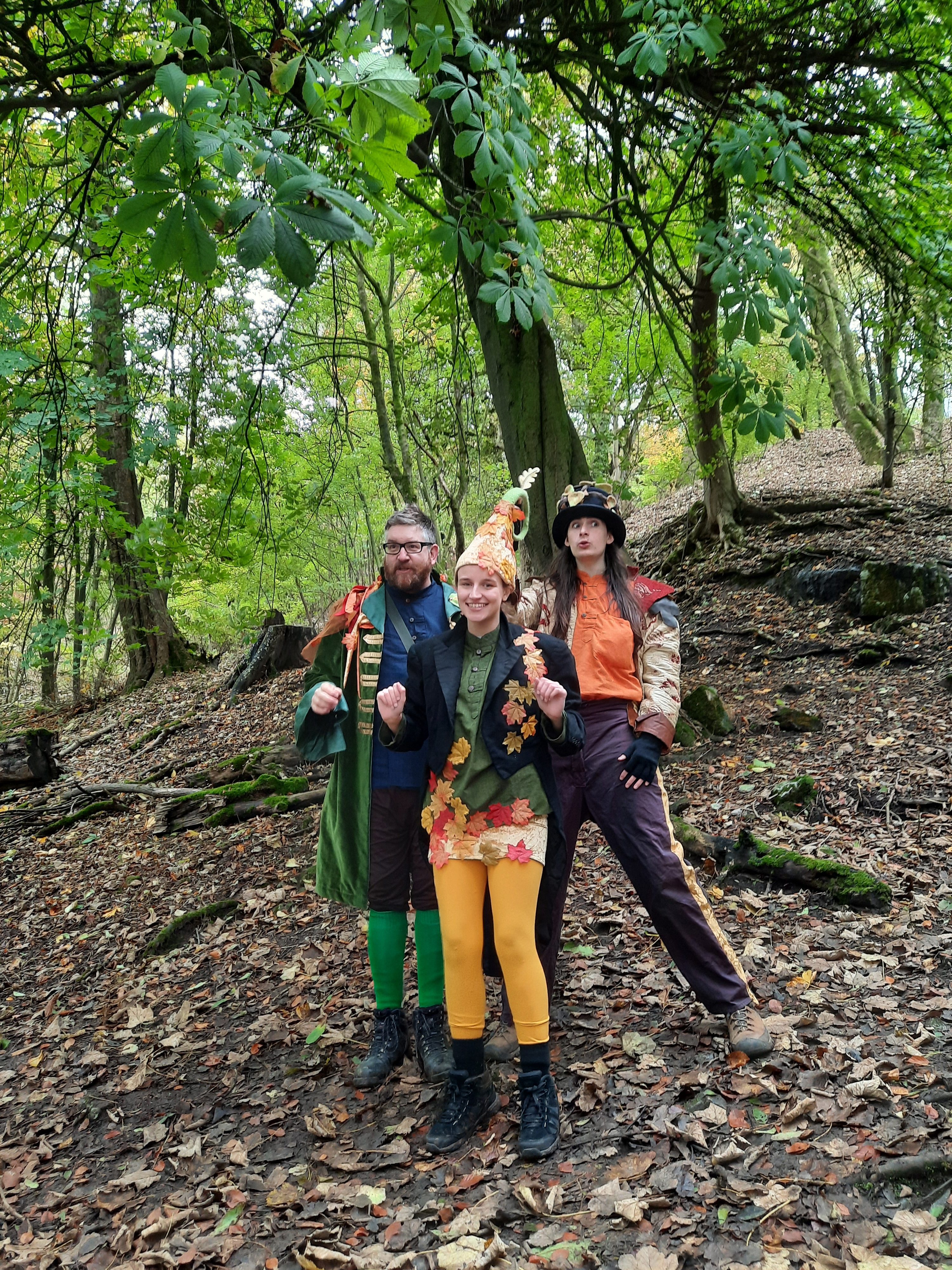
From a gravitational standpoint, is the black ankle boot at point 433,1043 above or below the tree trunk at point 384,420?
below

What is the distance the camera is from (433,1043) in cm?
315

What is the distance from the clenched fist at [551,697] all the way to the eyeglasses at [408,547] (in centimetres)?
88

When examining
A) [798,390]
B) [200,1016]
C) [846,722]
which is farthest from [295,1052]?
[798,390]

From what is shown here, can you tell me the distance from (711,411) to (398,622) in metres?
6.95

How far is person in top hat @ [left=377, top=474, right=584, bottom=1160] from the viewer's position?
260 centimetres

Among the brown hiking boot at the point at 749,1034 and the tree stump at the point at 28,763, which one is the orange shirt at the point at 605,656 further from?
the tree stump at the point at 28,763

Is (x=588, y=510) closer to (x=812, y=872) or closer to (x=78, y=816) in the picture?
(x=812, y=872)

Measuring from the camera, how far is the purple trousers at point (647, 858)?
2.82 meters

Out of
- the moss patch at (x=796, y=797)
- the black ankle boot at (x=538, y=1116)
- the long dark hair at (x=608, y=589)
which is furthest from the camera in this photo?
the moss patch at (x=796, y=797)

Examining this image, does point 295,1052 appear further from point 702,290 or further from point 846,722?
point 702,290

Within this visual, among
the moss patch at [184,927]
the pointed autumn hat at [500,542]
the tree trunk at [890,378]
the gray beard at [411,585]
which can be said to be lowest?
the moss patch at [184,927]

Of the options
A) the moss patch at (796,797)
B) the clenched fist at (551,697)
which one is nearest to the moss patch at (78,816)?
the moss patch at (796,797)

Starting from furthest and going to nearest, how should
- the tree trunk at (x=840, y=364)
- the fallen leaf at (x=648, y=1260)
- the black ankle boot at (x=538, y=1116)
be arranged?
the tree trunk at (x=840, y=364), the black ankle boot at (x=538, y=1116), the fallen leaf at (x=648, y=1260)

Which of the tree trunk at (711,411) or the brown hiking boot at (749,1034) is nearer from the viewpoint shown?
the brown hiking boot at (749,1034)
